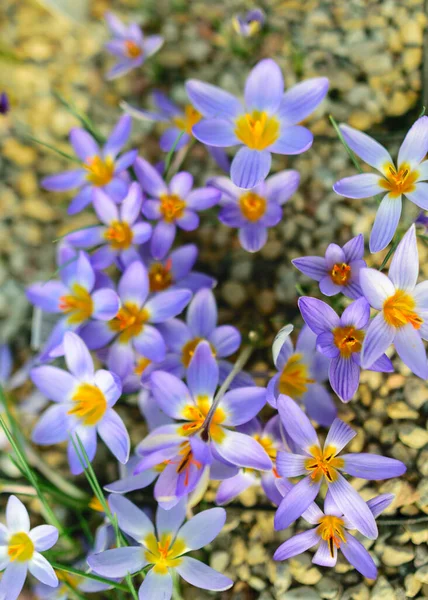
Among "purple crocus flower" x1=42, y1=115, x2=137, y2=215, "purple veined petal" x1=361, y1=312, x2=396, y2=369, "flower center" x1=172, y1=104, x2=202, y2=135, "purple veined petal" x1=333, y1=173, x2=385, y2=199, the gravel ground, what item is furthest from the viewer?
"flower center" x1=172, y1=104, x2=202, y2=135

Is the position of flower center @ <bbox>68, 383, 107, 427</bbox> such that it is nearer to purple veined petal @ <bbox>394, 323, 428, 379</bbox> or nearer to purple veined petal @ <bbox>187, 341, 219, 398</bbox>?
purple veined petal @ <bbox>187, 341, 219, 398</bbox>

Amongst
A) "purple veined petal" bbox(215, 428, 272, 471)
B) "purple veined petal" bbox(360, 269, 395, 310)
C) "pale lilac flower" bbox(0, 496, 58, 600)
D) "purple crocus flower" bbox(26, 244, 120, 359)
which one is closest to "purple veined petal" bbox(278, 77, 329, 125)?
"purple veined petal" bbox(360, 269, 395, 310)

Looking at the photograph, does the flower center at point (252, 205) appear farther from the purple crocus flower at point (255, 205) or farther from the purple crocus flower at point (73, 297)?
the purple crocus flower at point (73, 297)

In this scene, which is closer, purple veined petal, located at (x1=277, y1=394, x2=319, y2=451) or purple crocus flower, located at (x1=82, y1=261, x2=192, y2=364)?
purple veined petal, located at (x1=277, y1=394, x2=319, y2=451)

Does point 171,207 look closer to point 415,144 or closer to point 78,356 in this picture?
point 78,356

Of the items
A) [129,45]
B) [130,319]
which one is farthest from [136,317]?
[129,45]

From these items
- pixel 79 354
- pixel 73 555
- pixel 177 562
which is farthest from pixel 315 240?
pixel 73 555

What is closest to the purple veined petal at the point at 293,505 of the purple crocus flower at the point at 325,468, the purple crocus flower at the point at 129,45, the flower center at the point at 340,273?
the purple crocus flower at the point at 325,468
